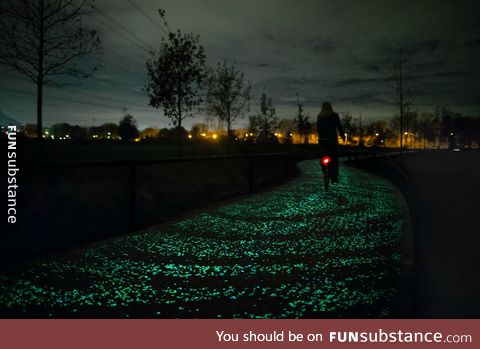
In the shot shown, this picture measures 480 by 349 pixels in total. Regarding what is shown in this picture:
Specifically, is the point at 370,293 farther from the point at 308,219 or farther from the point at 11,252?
the point at 11,252

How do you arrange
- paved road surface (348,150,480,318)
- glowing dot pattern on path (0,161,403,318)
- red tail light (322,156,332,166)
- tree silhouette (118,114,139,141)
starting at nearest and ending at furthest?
1. glowing dot pattern on path (0,161,403,318)
2. paved road surface (348,150,480,318)
3. red tail light (322,156,332,166)
4. tree silhouette (118,114,139,141)

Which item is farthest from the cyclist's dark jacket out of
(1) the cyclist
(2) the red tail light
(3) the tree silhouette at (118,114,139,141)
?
(3) the tree silhouette at (118,114,139,141)

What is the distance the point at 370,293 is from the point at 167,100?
92.0ft

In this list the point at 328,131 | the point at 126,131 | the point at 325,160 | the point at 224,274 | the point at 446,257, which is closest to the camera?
the point at 224,274

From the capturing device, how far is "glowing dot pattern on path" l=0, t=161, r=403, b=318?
2708 mm

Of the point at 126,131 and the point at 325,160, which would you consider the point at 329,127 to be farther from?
the point at 126,131

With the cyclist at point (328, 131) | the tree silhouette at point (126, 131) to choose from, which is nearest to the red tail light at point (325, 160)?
the cyclist at point (328, 131)

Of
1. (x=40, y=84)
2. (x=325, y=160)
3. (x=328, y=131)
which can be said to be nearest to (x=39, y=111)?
(x=40, y=84)

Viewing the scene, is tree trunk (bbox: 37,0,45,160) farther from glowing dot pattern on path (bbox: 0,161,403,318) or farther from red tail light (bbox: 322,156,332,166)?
glowing dot pattern on path (bbox: 0,161,403,318)

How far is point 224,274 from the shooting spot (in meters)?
3.45

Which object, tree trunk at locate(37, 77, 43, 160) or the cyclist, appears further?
tree trunk at locate(37, 77, 43, 160)

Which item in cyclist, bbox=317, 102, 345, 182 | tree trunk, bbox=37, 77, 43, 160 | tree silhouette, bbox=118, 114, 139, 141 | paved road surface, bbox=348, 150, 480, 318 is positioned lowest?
paved road surface, bbox=348, 150, 480, 318

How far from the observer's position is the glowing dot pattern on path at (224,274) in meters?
2.71
